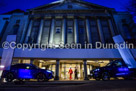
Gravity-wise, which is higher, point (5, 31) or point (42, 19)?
point (42, 19)

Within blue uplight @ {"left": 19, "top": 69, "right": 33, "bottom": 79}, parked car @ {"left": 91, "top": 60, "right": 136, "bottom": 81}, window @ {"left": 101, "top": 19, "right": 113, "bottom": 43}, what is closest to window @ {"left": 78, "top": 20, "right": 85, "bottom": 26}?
window @ {"left": 101, "top": 19, "right": 113, "bottom": 43}

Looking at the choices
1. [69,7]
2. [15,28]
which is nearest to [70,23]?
[69,7]

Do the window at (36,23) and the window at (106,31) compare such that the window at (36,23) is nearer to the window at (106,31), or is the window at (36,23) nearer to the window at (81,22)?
the window at (81,22)

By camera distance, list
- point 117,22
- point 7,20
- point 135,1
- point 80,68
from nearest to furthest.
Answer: point 135,1 → point 80,68 → point 117,22 → point 7,20

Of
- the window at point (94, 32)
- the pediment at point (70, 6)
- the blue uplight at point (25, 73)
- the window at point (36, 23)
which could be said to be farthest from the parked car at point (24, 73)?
the pediment at point (70, 6)

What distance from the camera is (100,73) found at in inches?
389

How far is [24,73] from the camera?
31.8 feet

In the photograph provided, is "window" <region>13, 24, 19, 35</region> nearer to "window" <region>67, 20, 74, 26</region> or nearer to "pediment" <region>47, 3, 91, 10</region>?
"pediment" <region>47, 3, 91, 10</region>

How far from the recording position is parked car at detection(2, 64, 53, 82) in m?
9.54

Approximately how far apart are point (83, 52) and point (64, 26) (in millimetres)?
9390

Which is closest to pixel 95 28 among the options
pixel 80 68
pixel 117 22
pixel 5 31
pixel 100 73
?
pixel 117 22

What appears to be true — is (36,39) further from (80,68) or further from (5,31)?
(80,68)

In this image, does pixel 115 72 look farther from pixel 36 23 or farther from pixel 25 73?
pixel 36 23

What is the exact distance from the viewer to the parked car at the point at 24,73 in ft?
31.3
